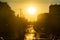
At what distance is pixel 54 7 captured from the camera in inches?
2394

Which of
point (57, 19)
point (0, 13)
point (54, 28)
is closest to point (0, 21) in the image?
point (0, 13)

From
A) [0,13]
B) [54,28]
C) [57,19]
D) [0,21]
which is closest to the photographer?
[0,21]

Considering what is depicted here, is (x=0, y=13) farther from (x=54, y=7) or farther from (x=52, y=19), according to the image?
(x=54, y=7)

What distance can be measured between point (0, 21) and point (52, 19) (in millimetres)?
20367

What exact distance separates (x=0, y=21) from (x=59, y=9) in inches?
943

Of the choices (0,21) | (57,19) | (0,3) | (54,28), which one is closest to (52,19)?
(57,19)

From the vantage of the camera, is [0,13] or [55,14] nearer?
[0,13]

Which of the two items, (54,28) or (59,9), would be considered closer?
(54,28)

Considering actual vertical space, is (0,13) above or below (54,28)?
above

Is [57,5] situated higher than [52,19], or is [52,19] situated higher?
[57,5]

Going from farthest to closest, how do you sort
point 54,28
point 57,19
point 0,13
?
point 57,19, point 54,28, point 0,13

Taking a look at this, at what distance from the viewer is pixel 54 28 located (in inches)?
2009

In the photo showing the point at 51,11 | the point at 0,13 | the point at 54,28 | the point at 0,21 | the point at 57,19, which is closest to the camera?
the point at 0,21

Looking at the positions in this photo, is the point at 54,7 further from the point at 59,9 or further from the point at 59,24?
the point at 59,24
